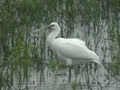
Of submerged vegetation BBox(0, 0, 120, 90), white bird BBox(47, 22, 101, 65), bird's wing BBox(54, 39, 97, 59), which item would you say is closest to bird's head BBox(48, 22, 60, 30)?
white bird BBox(47, 22, 101, 65)

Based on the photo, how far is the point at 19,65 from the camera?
594cm

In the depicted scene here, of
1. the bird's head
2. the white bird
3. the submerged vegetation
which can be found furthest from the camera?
the bird's head

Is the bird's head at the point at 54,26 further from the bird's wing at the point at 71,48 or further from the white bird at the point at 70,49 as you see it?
the bird's wing at the point at 71,48

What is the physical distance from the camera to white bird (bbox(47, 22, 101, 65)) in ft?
22.0

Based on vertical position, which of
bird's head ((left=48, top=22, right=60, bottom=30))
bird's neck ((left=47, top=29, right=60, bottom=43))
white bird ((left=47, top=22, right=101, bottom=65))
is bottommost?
white bird ((left=47, top=22, right=101, bottom=65))

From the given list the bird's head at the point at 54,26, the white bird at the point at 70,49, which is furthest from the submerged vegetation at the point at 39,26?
the bird's head at the point at 54,26

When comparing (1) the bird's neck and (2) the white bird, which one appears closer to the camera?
(2) the white bird

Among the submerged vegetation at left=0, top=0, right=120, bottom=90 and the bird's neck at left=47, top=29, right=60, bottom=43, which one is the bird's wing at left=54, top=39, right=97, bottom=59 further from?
the submerged vegetation at left=0, top=0, right=120, bottom=90

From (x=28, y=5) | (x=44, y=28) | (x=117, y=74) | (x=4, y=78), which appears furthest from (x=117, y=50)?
(x=4, y=78)

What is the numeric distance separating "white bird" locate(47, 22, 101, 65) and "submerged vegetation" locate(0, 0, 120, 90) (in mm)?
236

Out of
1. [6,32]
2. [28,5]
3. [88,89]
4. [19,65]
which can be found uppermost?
[28,5]

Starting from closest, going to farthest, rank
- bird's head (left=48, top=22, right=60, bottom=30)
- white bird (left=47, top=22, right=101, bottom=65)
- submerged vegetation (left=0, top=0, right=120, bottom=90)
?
submerged vegetation (left=0, top=0, right=120, bottom=90)
white bird (left=47, top=22, right=101, bottom=65)
bird's head (left=48, top=22, right=60, bottom=30)

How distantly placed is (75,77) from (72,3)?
2184 millimetres

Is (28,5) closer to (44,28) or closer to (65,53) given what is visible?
(44,28)
